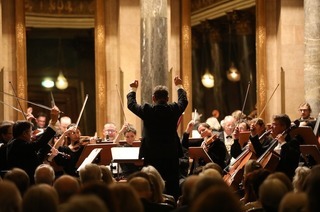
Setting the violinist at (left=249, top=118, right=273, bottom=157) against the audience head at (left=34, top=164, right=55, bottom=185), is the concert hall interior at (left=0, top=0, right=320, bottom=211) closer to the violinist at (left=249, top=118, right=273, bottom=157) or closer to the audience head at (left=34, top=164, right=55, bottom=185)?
the violinist at (left=249, top=118, right=273, bottom=157)

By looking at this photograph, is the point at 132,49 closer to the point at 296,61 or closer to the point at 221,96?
the point at 296,61

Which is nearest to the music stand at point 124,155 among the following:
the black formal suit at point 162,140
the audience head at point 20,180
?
the black formal suit at point 162,140

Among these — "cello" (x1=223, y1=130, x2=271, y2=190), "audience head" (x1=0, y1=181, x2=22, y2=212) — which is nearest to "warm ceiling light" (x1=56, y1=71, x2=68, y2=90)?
"cello" (x1=223, y1=130, x2=271, y2=190)

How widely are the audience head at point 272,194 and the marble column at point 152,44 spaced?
787 centimetres

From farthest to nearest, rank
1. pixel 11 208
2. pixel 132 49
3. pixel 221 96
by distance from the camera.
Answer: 1. pixel 221 96
2. pixel 132 49
3. pixel 11 208

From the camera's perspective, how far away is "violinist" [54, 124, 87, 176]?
416 inches

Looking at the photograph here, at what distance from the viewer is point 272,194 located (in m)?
5.58

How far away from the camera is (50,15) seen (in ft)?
60.0

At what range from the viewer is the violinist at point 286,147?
29.1 feet

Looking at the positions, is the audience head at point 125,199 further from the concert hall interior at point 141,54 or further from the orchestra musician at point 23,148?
the concert hall interior at point 141,54

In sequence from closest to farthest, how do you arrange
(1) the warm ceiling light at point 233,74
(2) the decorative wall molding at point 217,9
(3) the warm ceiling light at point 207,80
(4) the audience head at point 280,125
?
(4) the audience head at point 280,125 < (2) the decorative wall molding at point 217,9 < (1) the warm ceiling light at point 233,74 < (3) the warm ceiling light at point 207,80

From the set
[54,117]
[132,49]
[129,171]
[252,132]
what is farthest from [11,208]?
[132,49]

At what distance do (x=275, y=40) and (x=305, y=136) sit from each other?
593 cm

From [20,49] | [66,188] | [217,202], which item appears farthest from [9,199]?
[20,49]
